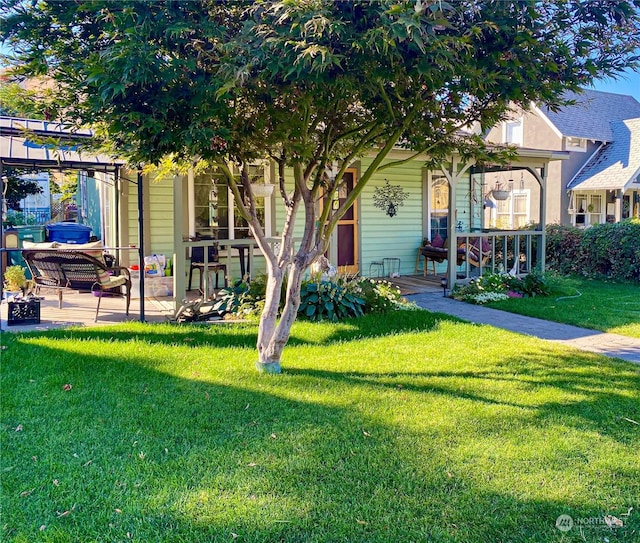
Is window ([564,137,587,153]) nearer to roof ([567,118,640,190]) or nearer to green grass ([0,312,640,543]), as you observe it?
roof ([567,118,640,190])

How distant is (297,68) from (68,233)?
476 inches

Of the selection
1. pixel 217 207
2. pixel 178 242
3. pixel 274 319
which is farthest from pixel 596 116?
pixel 274 319

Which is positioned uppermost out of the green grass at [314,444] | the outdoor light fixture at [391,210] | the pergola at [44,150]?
the pergola at [44,150]

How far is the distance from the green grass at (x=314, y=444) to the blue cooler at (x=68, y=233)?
28.0 ft

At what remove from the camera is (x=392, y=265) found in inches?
457

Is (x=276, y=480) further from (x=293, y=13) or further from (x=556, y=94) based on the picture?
(x=556, y=94)

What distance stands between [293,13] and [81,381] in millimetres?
3288

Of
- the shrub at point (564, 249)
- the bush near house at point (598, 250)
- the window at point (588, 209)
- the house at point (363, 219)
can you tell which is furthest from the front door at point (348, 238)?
the window at point (588, 209)

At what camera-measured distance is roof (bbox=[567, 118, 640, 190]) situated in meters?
18.2

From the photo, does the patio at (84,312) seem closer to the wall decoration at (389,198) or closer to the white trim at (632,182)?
the wall decoration at (389,198)

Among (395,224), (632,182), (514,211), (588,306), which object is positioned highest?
(632,182)

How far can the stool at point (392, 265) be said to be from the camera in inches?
453

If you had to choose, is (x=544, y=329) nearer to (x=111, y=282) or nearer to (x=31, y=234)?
(x=111, y=282)

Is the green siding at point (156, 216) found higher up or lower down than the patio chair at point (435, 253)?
higher up
